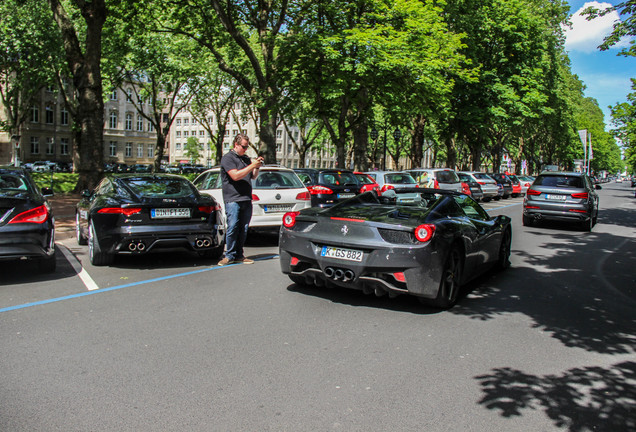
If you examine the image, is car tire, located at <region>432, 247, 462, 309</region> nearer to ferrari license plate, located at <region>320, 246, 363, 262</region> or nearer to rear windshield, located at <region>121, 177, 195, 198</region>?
ferrari license plate, located at <region>320, 246, 363, 262</region>

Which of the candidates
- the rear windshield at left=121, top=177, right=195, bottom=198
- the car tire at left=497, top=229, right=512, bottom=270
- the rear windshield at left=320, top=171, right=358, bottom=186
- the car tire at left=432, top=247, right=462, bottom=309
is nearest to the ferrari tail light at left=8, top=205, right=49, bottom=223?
the rear windshield at left=121, top=177, right=195, bottom=198

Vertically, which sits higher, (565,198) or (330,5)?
(330,5)

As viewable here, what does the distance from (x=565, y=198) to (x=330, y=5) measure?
12862mm

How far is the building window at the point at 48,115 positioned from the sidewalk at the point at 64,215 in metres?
52.7

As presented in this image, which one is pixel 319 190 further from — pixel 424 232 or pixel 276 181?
pixel 424 232

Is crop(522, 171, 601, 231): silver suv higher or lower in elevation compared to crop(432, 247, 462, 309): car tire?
higher

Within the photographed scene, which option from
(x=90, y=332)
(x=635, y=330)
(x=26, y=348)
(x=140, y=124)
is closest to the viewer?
(x=26, y=348)

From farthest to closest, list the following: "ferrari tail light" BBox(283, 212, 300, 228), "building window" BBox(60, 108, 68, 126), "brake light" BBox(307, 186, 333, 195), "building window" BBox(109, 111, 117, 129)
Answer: "building window" BBox(109, 111, 117, 129)
"building window" BBox(60, 108, 68, 126)
"brake light" BBox(307, 186, 333, 195)
"ferrari tail light" BBox(283, 212, 300, 228)

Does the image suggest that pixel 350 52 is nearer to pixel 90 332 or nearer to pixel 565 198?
pixel 565 198

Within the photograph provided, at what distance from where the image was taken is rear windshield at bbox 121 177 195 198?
7.89 meters

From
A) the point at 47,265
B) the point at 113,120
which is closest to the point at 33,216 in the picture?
the point at 47,265

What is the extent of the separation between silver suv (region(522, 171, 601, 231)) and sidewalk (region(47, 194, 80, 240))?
40.1ft

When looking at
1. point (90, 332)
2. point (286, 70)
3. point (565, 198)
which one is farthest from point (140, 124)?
point (90, 332)

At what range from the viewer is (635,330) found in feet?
16.9
